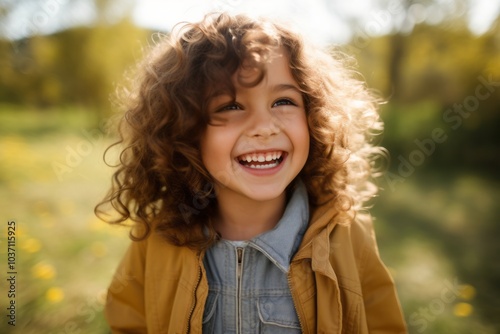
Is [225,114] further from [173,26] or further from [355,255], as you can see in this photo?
[355,255]

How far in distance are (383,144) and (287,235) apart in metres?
5.71

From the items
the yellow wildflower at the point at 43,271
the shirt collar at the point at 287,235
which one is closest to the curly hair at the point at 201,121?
the shirt collar at the point at 287,235

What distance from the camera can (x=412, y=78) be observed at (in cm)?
755

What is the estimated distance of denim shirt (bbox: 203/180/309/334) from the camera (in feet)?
5.65

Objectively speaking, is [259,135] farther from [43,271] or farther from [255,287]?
[43,271]

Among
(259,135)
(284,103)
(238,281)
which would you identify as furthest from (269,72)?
(238,281)

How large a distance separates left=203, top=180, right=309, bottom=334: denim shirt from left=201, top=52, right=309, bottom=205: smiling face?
0.19 metres

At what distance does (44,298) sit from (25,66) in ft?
24.6

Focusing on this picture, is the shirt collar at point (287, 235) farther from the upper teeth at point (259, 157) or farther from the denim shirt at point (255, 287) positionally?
the upper teeth at point (259, 157)

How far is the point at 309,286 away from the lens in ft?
5.59

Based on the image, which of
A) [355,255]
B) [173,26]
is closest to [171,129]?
[173,26]

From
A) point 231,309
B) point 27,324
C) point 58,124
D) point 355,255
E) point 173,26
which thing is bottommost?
point 27,324

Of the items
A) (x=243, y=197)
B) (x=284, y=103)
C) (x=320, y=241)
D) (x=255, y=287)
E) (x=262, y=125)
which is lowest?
(x=255, y=287)

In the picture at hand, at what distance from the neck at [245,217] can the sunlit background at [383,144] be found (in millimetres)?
811
